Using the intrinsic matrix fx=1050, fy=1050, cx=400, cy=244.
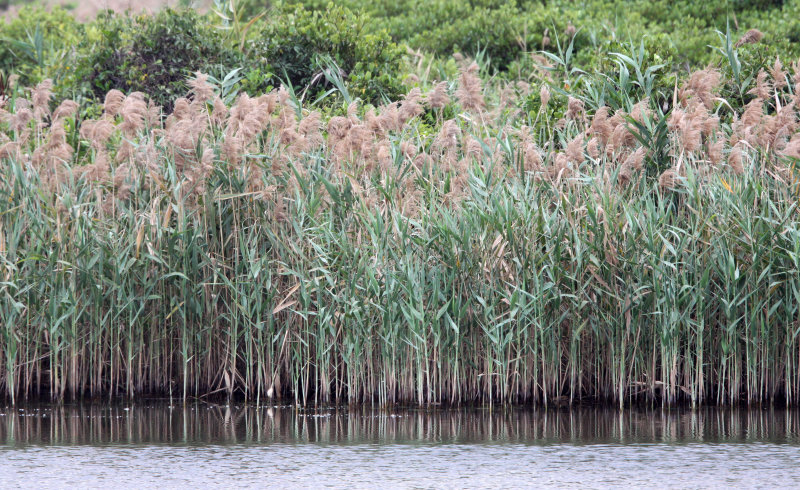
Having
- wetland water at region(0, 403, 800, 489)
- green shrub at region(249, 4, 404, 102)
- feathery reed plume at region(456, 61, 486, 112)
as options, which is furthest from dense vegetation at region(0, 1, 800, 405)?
green shrub at region(249, 4, 404, 102)

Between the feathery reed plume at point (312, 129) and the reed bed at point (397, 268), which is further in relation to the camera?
the feathery reed plume at point (312, 129)

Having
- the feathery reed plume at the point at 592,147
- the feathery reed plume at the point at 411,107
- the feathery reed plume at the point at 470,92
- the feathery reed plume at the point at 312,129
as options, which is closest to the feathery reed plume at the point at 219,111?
the feathery reed plume at the point at 312,129

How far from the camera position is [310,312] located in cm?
717

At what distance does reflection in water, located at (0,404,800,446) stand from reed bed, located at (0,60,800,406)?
22 cm

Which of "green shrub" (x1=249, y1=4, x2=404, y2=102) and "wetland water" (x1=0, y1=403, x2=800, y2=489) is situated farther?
"green shrub" (x1=249, y1=4, x2=404, y2=102)

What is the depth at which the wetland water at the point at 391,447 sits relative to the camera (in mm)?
5254

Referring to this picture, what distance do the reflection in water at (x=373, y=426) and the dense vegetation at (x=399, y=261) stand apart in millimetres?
221

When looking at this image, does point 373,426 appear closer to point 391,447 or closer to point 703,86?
point 391,447

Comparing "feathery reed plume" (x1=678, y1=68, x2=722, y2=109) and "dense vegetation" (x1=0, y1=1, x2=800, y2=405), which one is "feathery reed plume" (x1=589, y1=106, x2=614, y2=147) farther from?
"feathery reed plume" (x1=678, y1=68, x2=722, y2=109)

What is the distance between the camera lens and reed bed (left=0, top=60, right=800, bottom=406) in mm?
7137

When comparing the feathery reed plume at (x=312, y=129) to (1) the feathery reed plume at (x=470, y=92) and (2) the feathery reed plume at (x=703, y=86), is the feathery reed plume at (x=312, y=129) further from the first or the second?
(2) the feathery reed plume at (x=703, y=86)

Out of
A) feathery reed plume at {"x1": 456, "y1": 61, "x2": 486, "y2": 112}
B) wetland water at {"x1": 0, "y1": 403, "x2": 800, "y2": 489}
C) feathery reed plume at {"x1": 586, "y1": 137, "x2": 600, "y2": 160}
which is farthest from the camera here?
feathery reed plume at {"x1": 456, "y1": 61, "x2": 486, "y2": 112}

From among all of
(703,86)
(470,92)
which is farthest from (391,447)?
(703,86)

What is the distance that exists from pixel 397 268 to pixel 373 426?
1141 millimetres
